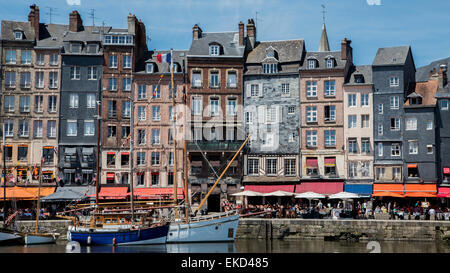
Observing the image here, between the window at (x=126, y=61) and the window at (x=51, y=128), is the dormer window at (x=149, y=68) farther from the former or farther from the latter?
the window at (x=51, y=128)

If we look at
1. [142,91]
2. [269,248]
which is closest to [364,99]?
[142,91]

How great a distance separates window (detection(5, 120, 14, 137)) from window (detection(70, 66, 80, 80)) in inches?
277

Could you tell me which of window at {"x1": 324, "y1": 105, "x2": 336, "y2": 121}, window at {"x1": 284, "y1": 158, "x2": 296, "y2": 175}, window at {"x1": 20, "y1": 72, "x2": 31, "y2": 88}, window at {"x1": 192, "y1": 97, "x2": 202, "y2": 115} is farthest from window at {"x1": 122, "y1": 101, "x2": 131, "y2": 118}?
window at {"x1": 324, "y1": 105, "x2": 336, "y2": 121}

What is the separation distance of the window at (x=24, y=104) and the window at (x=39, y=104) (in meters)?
0.66

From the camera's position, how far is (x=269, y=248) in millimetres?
33781

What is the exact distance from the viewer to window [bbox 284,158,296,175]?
165 ft

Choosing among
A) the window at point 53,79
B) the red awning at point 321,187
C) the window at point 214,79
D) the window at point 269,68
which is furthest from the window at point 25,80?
the red awning at point 321,187

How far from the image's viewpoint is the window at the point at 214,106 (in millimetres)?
51159

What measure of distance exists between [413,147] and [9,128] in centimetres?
3708

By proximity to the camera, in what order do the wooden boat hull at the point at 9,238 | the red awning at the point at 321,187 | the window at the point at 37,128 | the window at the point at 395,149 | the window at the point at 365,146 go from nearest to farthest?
the wooden boat hull at the point at 9,238, the red awning at the point at 321,187, the window at the point at 395,149, the window at the point at 365,146, the window at the point at 37,128

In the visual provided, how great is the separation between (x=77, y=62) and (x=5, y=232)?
20.6m

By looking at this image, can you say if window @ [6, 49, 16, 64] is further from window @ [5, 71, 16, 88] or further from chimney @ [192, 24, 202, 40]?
chimney @ [192, 24, 202, 40]

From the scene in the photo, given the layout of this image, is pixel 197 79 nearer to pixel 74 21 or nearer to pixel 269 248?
pixel 74 21

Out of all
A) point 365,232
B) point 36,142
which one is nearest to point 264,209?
point 365,232
